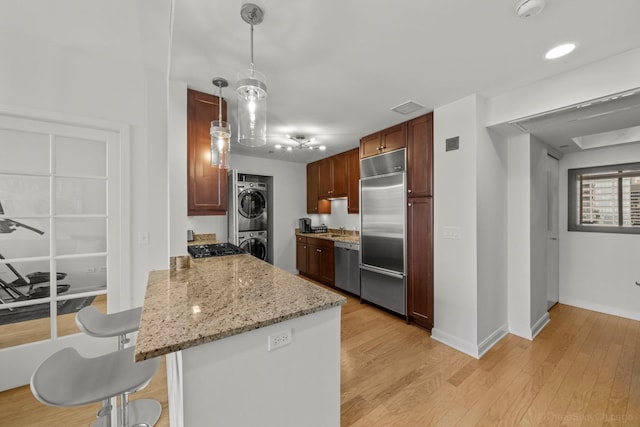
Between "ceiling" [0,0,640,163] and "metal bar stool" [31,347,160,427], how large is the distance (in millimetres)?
1811

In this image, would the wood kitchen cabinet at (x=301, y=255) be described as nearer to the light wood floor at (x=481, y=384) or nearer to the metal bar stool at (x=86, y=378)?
the light wood floor at (x=481, y=384)

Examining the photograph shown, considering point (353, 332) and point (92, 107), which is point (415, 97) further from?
point (92, 107)

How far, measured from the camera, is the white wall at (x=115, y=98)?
1.92m

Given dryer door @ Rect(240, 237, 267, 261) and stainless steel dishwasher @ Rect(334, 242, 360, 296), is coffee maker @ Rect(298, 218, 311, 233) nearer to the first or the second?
dryer door @ Rect(240, 237, 267, 261)

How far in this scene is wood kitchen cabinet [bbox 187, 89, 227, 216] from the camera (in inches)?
88.0

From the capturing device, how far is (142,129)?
2.35 meters

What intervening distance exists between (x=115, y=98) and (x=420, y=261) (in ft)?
11.3

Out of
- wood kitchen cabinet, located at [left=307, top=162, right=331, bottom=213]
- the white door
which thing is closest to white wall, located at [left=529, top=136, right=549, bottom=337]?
the white door

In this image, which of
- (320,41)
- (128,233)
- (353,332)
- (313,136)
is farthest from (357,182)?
(128,233)

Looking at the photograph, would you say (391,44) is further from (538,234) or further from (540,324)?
(540,324)

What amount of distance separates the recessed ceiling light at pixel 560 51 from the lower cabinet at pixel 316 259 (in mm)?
3367

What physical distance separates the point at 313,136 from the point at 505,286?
9.95 feet

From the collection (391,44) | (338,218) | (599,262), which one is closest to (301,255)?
(338,218)

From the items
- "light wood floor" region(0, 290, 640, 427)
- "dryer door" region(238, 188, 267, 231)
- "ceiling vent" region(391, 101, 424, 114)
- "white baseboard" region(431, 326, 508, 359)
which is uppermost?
"ceiling vent" region(391, 101, 424, 114)
